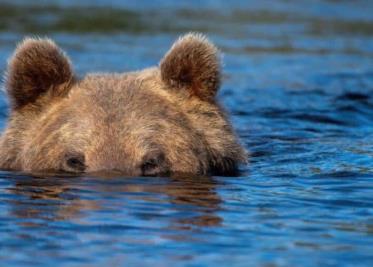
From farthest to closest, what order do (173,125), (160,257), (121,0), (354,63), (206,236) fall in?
(121,0) → (354,63) → (173,125) → (206,236) → (160,257)

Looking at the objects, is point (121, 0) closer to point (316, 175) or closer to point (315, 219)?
point (316, 175)

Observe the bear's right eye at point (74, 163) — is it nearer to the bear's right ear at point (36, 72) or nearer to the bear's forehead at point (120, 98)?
the bear's forehead at point (120, 98)

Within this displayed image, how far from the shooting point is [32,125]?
374 inches

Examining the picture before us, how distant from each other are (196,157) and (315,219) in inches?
67.4

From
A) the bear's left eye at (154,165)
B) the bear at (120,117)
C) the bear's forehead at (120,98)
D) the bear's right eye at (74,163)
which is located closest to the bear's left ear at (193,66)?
the bear at (120,117)

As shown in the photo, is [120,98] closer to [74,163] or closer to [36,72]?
[74,163]

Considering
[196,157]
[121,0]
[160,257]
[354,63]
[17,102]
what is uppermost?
[121,0]

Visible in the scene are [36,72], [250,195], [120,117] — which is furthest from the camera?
[36,72]

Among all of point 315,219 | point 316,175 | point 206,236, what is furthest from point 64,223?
point 316,175

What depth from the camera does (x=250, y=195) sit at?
872 cm

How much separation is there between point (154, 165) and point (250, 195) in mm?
840

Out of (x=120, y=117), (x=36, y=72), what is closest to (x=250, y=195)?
(x=120, y=117)

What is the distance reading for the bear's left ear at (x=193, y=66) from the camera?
376 inches

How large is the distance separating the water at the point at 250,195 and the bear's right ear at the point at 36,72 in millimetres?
889
